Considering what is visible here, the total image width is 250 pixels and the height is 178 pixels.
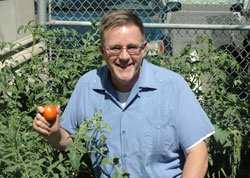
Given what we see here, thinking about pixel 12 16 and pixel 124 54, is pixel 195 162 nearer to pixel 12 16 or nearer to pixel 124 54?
pixel 124 54

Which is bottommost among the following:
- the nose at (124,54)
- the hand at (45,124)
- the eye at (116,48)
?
the hand at (45,124)

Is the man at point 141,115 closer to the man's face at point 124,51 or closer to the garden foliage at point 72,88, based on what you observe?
the man's face at point 124,51

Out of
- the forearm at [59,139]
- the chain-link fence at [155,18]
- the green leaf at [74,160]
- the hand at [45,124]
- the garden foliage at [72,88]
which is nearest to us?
the green leaf at [74,160]

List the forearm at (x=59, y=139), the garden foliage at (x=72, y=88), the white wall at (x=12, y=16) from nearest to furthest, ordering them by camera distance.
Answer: the forearm at (x=59, y=139), the garden foliage at (x=72, y=88), the white wall at (x=12, y=16)

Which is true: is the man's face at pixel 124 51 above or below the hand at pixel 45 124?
above

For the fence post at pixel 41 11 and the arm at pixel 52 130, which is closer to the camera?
the arm at pixel 52 130

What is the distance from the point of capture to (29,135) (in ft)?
9.18

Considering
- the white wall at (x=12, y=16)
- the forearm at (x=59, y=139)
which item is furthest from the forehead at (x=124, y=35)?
the white wall at (x=12, y=16)

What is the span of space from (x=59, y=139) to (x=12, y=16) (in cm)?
178

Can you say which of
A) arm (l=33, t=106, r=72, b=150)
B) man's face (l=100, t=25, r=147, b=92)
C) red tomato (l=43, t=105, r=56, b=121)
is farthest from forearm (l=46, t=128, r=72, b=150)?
man's face (l=100, t=25, r=147, b=92)

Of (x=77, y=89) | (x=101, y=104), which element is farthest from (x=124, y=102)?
(x=77, y=89)

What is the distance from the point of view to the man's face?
2.32 m

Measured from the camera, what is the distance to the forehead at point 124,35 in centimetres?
231

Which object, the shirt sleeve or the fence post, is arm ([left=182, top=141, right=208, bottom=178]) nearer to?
the shirt sleeve
